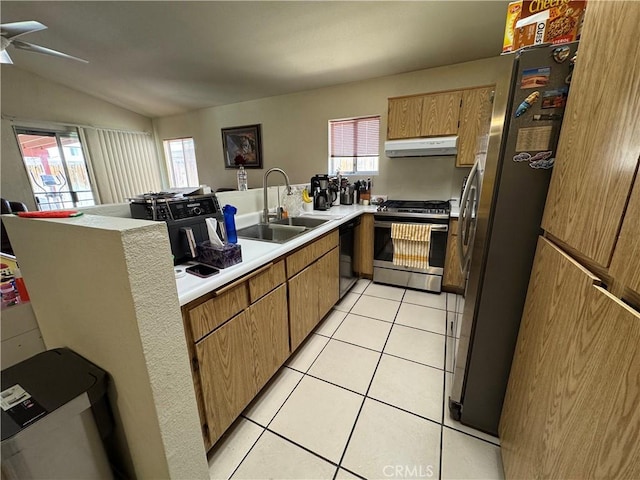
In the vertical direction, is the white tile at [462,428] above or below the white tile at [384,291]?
below

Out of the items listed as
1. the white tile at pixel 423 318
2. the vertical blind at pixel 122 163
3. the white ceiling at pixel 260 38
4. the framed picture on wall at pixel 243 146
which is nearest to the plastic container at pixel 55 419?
the white tile at pixel 423 318

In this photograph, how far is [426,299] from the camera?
257 centimetres

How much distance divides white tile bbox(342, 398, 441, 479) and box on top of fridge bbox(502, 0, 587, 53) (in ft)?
5.80

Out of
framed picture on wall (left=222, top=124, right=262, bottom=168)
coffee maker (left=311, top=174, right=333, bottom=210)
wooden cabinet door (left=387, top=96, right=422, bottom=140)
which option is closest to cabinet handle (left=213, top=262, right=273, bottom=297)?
coffee maker (left=311, top=174, right=333, bottom=210)

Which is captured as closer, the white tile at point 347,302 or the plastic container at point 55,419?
the plastic container at point 55,419

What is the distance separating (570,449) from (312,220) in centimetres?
195

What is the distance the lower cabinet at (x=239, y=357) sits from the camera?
3.54ft

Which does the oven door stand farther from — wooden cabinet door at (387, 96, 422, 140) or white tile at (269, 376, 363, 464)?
white tile at (269, 376, 363, 464)

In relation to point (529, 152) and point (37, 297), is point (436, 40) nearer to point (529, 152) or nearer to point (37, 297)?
point (529, 152)

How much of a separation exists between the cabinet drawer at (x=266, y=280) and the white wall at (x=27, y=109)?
5.35 m

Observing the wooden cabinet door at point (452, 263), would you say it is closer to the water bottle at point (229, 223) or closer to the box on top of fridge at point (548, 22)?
the box on top of fridge at point (548, 22)

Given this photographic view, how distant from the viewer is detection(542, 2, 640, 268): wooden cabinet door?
51 centimetres

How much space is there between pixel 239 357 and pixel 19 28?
3196 mm

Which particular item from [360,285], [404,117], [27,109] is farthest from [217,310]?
[27,109]
